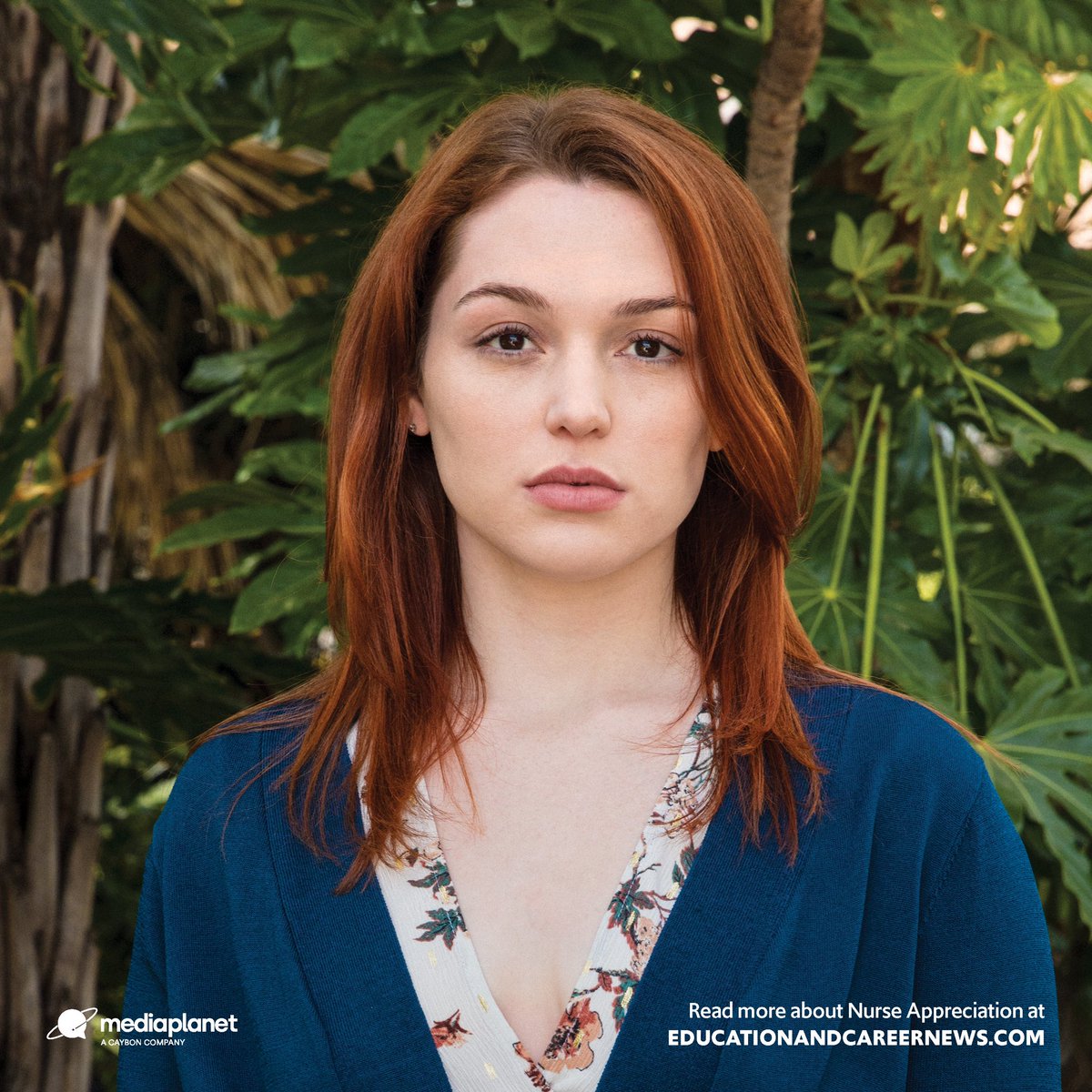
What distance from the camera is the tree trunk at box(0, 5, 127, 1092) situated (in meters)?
2.07

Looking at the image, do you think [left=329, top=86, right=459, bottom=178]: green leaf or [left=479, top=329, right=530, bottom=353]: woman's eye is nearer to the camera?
[left=479, top=329, right=530, bottom=353]: woman's eye

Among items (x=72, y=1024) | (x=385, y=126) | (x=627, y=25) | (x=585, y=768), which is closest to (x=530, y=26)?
(x=627, y=25)

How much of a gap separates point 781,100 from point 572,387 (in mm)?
574

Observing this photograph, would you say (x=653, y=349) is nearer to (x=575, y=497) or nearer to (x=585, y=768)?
(x=575, y=497)

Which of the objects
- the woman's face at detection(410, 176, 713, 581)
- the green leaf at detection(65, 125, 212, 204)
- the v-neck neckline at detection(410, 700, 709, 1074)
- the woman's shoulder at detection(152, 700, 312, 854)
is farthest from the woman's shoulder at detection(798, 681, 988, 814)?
the green leaf at detection(65, 125, 212, 204)

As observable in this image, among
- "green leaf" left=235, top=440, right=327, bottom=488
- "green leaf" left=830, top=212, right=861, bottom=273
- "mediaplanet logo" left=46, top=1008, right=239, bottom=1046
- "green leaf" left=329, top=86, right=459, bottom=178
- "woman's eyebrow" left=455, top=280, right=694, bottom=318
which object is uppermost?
"green leaf" left=329, top=86, right=459, bottom=178

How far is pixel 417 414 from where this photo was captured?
1242mm

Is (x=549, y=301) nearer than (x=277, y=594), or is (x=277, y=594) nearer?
(x=549, y=301)

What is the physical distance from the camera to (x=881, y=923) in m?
1.07

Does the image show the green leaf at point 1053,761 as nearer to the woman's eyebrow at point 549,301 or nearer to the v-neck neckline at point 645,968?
the v-neck neckline at point 645,968

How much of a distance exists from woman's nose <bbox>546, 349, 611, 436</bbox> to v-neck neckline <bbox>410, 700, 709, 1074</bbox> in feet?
0.97

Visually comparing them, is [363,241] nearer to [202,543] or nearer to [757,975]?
[202,543]

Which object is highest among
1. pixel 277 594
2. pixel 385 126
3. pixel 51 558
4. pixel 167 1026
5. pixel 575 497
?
pixel 385 126

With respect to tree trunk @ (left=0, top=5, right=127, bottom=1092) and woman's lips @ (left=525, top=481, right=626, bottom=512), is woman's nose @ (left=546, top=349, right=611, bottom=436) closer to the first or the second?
woman's lips @ (left=525, top=481, right=626, bottom=512)
